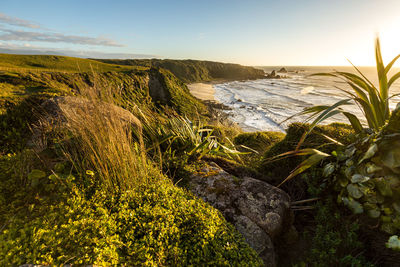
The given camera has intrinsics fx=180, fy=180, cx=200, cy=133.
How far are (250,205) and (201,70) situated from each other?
7806 cm

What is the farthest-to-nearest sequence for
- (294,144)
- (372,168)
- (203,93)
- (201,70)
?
1. (201,70)
2. (203,93)
3. (294,144)
4. (372,168)

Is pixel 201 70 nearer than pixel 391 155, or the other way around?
pixel 391 155

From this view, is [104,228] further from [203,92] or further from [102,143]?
[203,92]

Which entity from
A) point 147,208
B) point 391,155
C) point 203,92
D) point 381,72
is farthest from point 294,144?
point 203,92

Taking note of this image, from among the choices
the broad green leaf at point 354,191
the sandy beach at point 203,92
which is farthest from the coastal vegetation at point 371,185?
the sandy beach at point 203,92

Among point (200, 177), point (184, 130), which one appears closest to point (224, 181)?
point (200, 177)

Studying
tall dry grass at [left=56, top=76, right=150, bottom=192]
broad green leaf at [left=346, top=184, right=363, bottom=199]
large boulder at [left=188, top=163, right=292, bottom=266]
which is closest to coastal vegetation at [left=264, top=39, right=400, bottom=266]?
broad green leaf at [left=346, top=184, right=363, bottom=199]

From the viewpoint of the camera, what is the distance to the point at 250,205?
7.54 ft

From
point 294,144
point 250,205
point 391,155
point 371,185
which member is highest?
point 391,155

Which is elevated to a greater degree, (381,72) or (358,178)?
(381,72)

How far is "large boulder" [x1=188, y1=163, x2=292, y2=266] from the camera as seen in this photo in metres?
2.01

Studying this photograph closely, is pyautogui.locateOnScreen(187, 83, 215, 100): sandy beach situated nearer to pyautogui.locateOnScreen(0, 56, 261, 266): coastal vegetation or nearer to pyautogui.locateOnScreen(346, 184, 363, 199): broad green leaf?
pyautogui.locateOnScreen(0, 56, 261, 266): coastal vegetation

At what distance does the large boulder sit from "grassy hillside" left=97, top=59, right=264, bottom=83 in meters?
65.0

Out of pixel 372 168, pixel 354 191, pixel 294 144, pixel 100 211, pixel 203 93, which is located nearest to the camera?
pixel 100 211
